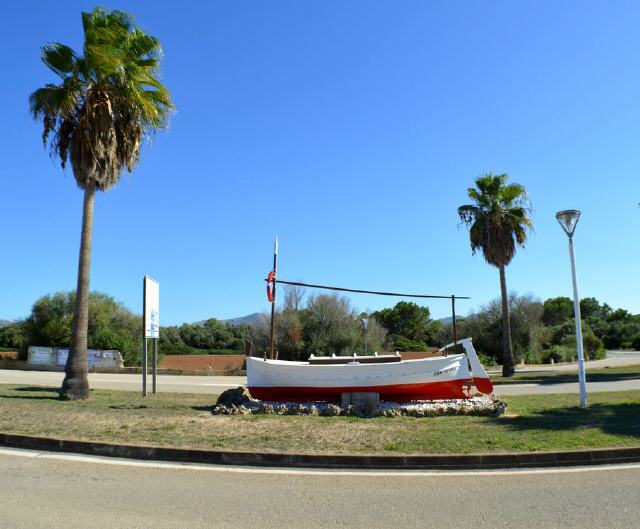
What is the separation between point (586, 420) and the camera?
34.2 ft

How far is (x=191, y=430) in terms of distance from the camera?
937 centimetres

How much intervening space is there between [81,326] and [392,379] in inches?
349

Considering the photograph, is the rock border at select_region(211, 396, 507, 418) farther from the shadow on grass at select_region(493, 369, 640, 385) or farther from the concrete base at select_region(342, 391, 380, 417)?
the shadow on grass at select_region(493, 369, 640, 385)

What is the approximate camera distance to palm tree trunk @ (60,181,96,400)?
14.6 meters

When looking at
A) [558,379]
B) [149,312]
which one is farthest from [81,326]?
[558,379]

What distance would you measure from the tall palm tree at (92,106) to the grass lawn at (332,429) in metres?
3.43

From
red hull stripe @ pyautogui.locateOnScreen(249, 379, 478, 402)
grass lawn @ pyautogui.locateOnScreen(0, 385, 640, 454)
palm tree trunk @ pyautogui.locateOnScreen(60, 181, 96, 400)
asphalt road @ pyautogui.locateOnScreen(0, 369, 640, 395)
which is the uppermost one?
palm tree trunk @ pyautogui.locateOnScreen(60, 181, 96, 400)

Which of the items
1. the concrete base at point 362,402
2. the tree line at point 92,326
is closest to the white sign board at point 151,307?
the concrete base at point 362,402

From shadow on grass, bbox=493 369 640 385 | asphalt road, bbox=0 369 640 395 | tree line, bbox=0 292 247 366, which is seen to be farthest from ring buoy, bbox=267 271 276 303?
Answer: tree line, bbox=0 292 247 366

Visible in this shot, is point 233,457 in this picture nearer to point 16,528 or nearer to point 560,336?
point 16,528

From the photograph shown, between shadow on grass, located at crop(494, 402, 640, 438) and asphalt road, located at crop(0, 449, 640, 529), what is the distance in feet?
7.84

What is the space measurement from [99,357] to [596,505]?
39.0 m

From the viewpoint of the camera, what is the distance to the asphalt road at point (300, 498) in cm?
502

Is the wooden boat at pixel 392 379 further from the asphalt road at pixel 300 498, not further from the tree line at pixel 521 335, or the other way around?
the tree line at pixel 521 335
